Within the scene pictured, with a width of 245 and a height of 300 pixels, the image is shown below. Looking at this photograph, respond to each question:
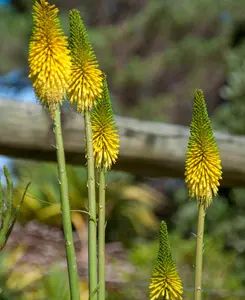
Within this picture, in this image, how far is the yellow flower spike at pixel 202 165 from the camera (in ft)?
3.14

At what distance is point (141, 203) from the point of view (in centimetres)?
633

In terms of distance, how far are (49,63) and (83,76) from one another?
0.21 ft

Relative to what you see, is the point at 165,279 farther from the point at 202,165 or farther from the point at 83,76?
the point at 83,76

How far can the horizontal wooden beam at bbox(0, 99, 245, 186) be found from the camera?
2.20 metres

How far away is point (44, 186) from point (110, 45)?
28.9ft

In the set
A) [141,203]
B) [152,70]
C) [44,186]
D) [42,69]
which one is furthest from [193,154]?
[152,70]

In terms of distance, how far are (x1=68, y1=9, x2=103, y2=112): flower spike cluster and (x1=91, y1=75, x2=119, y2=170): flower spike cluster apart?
0.05 ft

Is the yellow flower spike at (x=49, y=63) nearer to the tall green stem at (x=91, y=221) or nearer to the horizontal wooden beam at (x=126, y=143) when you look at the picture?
the tall green stem at (x=91, y=221)

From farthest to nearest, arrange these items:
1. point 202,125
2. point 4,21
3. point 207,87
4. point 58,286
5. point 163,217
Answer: point 207,87 → point 4,21 → point 163,217 → point 58,286 → point 202,125

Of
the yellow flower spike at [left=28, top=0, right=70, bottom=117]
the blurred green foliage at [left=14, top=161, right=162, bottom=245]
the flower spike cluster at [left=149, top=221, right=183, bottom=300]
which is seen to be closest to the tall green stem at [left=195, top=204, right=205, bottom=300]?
the flower spike cluster at [left=149, top=221, right=183, bottom=300]

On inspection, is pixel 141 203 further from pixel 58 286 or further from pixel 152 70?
pixel 152 70

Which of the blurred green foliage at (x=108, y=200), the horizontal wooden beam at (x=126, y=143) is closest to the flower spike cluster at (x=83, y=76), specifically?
the horizontal wooden beam at (x=126, y=143)

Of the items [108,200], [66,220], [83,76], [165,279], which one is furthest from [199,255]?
[108,200]

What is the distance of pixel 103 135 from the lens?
1.01m
